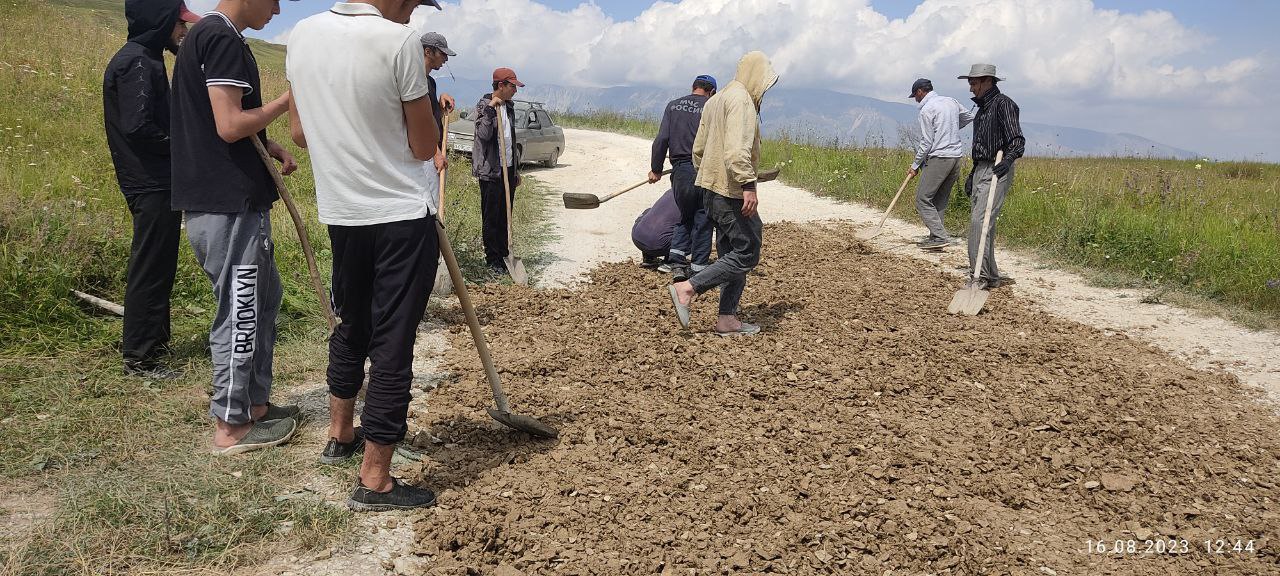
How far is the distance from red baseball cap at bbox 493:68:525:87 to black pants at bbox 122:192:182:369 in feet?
11.7

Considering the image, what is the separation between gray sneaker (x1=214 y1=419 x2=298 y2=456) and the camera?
328 cm

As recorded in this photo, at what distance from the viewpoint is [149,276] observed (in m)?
3.84

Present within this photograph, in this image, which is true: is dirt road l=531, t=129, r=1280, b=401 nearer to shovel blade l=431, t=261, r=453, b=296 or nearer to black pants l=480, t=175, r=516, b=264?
black pants l=480, t=175, r=516, b=264

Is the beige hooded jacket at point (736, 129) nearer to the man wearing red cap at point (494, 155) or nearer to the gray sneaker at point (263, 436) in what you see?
the man wearing red cap at point (494, 155)

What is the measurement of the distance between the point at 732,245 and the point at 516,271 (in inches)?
96.9

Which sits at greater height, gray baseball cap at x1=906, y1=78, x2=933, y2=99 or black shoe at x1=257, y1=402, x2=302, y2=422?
gray baseball cap at x1=906, y1=78, x2=933, y2=99

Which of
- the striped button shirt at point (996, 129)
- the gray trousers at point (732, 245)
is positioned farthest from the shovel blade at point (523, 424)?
the striped button shirt at point (996, 129)

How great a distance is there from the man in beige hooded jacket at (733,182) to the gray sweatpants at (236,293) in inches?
111

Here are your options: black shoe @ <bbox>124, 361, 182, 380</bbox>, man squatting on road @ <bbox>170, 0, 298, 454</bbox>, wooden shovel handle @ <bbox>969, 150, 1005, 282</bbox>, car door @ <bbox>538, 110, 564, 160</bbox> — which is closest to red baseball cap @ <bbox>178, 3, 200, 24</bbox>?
man squatting on road @ <bbox>170, 0, 298, 454</bbox>

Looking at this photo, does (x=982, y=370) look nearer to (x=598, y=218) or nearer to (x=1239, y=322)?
(x=1239, y=322)

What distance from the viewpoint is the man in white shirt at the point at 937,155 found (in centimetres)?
858

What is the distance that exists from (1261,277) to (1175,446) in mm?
3979

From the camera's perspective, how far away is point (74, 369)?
3941 millimetres

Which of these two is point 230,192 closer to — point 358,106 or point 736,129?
point 358,106
